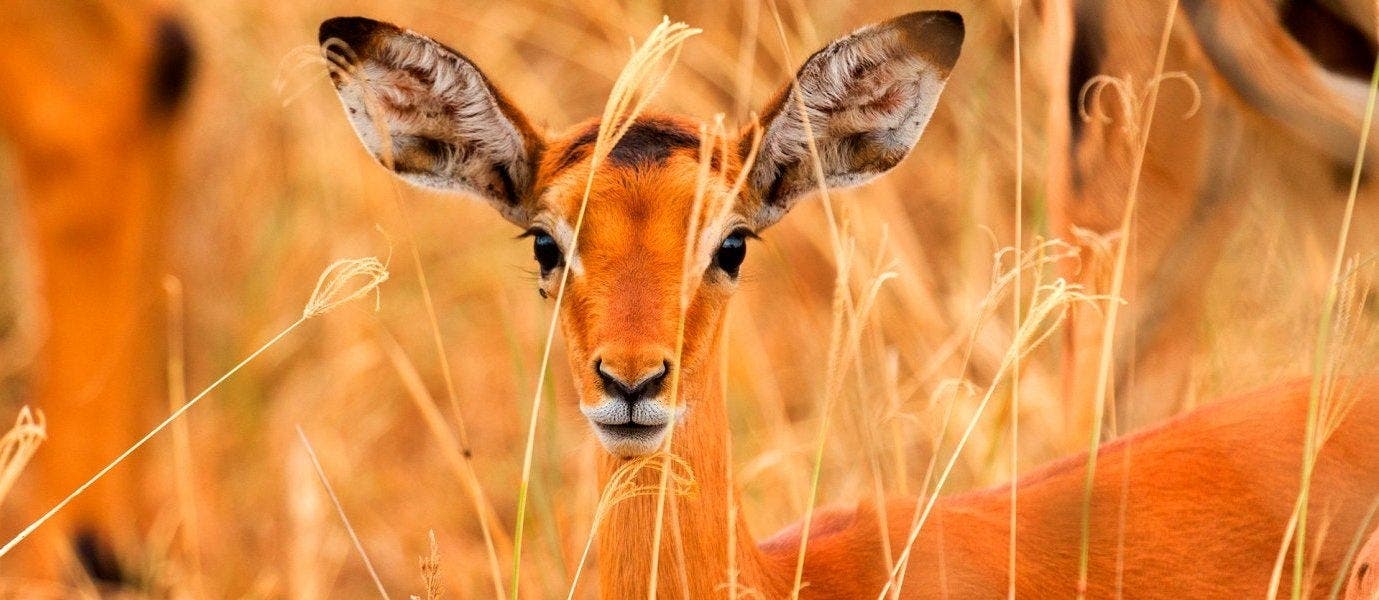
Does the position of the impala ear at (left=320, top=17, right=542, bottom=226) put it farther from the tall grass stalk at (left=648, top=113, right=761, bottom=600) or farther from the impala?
the impala

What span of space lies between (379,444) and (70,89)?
81.6 inches

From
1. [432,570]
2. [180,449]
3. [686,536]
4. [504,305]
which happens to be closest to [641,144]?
[686,536]

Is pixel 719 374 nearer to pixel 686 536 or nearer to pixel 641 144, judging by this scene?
pixel 686 536

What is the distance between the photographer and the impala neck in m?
3.55

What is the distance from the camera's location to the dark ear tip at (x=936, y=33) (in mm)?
3500

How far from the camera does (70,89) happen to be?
202 inches

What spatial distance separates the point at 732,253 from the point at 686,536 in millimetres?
529

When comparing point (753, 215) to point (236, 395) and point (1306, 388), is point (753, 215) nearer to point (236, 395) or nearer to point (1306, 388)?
point (1306, 388)

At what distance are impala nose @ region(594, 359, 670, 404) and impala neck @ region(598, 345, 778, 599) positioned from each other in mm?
308

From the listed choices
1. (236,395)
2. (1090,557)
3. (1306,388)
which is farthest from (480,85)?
(236,395)

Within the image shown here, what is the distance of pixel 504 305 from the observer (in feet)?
17.2

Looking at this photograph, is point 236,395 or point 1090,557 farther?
point 236,395

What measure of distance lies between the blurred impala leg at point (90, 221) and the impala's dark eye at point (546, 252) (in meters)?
2.06

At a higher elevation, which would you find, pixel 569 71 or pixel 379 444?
pixel 569 71
